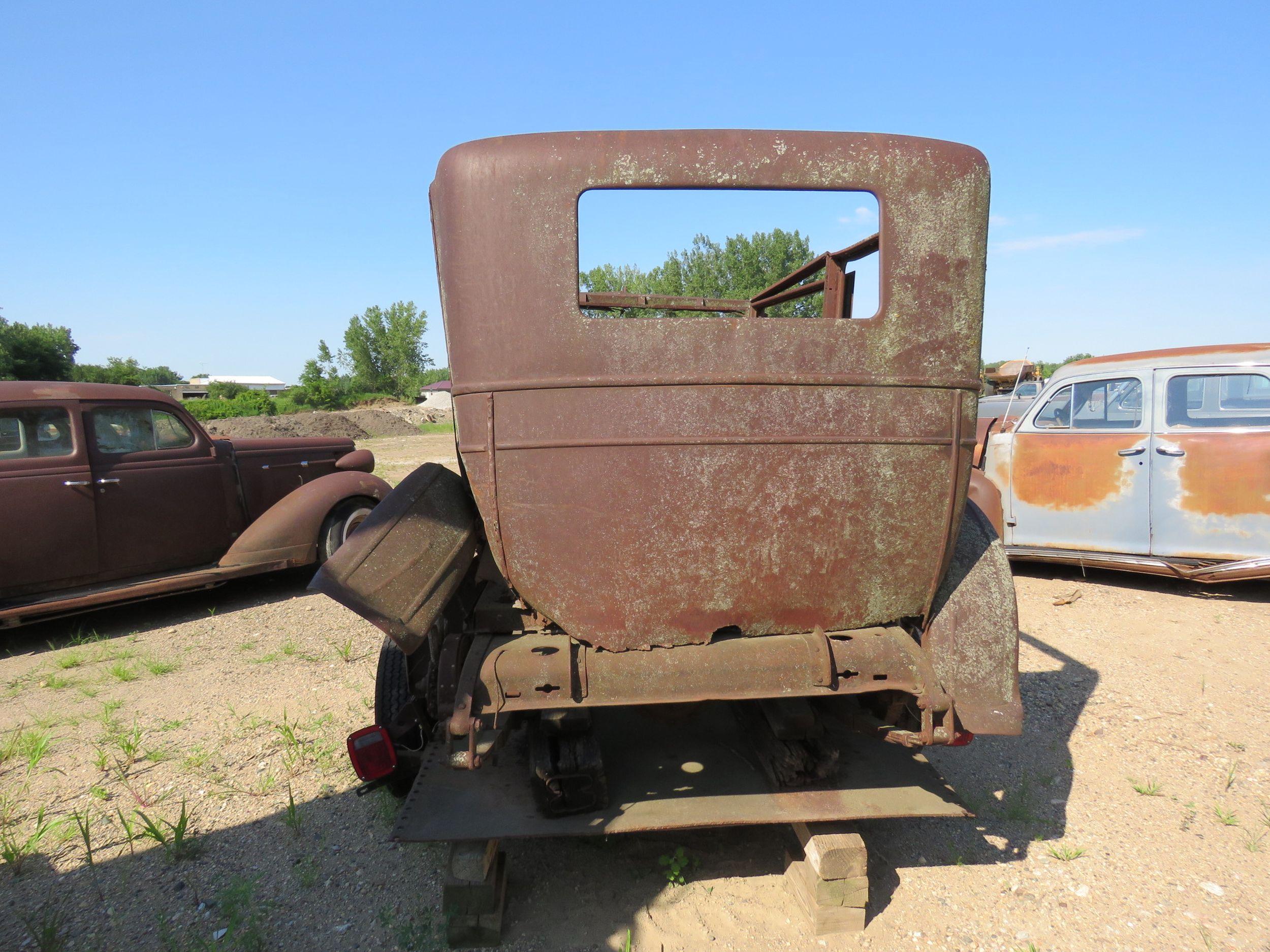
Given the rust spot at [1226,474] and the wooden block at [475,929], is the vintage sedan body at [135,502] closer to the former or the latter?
the wooden block at [475,929]

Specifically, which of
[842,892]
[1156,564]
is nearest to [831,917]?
[842,892]

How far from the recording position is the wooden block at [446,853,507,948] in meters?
2.23

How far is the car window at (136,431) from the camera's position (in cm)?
551

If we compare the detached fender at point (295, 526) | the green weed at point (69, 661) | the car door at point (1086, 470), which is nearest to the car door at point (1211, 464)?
the car door at point (1086, 470)

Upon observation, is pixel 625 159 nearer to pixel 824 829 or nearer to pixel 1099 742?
pixel 824 829

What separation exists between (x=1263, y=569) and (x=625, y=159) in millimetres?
5965

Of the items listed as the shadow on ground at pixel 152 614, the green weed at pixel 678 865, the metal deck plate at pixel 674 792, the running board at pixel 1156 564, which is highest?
the metal deck plate at pixel 674 792

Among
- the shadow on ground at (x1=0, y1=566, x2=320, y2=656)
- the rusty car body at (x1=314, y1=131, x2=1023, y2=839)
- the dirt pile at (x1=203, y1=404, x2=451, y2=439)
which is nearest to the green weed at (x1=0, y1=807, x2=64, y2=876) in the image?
the rusty car body at (x1=314, y1=131, x2=1023, y2=839)

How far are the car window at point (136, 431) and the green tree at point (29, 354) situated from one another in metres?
43.2

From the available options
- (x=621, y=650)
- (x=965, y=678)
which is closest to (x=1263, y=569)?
(x=965, y=678)

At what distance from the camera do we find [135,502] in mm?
5535

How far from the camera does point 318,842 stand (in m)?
2.80

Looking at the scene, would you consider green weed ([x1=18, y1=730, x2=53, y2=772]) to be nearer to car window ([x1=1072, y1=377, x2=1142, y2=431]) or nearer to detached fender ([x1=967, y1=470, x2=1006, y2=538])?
detached fender ([x1=967, y1=470, x2=1006, y2=538])

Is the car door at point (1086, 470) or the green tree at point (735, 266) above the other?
the green tree at point (735, 266)
